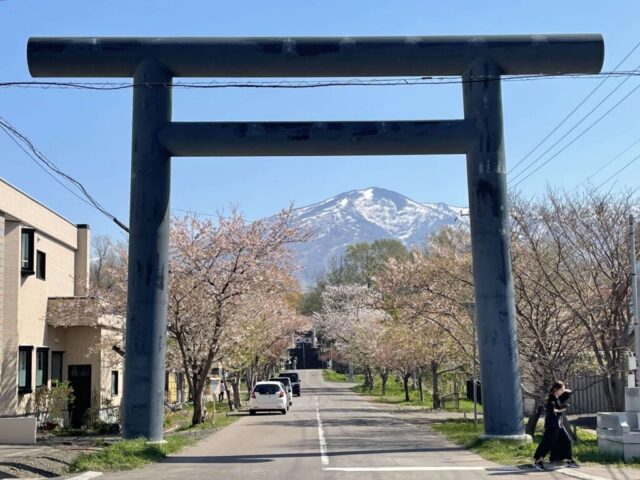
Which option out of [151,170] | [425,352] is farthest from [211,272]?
[425,352]

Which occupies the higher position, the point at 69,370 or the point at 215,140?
the point at 215,140

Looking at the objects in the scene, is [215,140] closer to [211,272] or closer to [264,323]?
[211,272]

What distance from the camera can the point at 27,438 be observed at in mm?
23188

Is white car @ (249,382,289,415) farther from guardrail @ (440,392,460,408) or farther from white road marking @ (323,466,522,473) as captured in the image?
white road marking @ (323,466,522,473)

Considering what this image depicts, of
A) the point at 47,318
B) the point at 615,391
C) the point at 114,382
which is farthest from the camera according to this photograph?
the point at 114,382

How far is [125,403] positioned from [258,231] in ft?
41.2

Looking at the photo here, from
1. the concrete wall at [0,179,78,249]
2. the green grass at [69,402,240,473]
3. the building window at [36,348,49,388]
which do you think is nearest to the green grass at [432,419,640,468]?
the green grass at [69,402,240,473]

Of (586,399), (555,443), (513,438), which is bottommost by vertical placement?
(586,399)

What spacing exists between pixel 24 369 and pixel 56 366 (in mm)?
3843

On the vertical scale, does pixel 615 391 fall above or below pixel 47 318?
below

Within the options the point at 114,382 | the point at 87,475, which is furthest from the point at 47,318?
the point at 87,475

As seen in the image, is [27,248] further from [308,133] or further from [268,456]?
[268,456]

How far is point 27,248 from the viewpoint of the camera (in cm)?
2989

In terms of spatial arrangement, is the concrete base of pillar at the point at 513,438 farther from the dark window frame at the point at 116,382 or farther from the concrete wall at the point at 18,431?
the dark window frame at the point at 116,382
